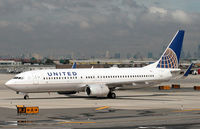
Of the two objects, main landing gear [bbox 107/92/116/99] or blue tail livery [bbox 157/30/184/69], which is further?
blue tail livery [bbox 157/30/184/69]

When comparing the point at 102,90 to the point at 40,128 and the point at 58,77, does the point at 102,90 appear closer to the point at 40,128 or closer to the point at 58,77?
the point at 58,77

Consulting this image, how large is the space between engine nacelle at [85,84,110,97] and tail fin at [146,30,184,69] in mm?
11699

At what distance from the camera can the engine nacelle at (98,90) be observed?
5341cm

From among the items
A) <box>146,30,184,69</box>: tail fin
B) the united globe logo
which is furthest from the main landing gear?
the united globe logo

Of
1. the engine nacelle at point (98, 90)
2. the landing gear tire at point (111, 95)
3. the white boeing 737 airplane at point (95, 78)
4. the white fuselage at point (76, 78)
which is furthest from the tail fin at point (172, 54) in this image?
the engine nacelle at point (98, 90)

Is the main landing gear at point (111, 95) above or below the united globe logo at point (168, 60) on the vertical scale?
below

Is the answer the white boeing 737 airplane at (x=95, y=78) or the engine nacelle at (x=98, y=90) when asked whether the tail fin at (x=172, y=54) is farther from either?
the engine nacelle at (x=98, y=90)

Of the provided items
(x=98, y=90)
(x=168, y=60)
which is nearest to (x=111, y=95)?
(x=98, y=90)

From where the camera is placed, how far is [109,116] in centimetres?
3525

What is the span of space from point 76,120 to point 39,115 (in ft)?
16.5

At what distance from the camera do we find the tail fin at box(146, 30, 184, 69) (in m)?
62.6

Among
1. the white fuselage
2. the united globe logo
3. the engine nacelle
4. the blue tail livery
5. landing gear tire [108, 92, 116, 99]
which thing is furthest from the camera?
the blue tail livery

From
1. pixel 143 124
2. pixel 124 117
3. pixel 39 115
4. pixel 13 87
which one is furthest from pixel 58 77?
pixel 143 124

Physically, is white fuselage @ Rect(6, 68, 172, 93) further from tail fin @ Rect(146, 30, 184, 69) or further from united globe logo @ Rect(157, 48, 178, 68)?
tail fin @ Rect(146, 30, 184, 69)
